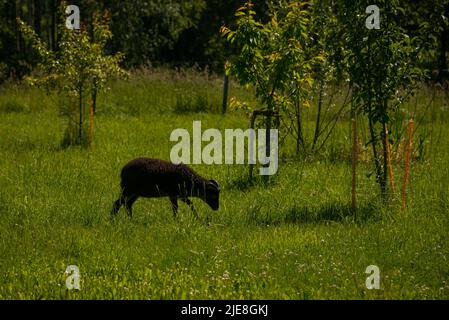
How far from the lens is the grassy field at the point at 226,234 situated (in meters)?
6.75

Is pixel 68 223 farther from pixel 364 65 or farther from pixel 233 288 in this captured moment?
pixel 364 65

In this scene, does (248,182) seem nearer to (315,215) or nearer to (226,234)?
(315,215)

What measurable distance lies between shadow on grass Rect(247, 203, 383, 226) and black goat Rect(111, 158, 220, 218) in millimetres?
705

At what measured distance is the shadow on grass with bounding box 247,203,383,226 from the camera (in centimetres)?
908

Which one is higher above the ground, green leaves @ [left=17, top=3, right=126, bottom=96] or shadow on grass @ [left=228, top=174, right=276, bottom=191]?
green leaves @ [left=17, top=3, right=126, bottom=96]

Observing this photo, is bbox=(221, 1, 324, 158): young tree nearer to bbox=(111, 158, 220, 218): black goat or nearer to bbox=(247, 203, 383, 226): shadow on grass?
bbox=(247, 203, 383, 226): shadow on grass

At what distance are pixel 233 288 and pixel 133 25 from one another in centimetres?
2536

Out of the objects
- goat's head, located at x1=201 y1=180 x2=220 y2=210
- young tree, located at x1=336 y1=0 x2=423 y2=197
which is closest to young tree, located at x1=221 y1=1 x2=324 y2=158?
young tree, located at x1=336 y1=0 x2=423 y2=197

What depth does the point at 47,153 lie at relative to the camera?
13.9 meters

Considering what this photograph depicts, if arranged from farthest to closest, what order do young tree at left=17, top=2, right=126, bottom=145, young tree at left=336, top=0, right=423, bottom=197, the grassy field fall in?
1. young tree at left=17, top=2, right=126, bottom=145
2. young tree at left=336, top=0, right=423, bottom=197
3. the grassy field

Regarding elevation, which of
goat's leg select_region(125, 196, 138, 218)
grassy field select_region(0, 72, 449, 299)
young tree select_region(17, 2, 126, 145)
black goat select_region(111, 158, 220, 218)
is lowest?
grassy field select_region(0, 72, 449, 299)

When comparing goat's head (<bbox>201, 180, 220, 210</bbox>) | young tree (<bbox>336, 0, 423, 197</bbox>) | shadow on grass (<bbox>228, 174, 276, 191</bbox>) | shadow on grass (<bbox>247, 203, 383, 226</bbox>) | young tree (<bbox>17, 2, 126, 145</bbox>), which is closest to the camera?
shadow on grass (<bbox>247, 203, 383, 226</bbox>)

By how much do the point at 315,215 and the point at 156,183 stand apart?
2130mm
